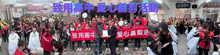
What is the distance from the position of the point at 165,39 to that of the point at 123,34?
104 inches

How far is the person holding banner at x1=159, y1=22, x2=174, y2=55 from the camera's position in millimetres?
1789

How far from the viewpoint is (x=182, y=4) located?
3.07 metres

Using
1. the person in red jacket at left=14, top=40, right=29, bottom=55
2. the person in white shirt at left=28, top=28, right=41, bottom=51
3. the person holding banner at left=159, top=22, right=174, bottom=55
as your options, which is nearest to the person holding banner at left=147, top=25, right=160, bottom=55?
the person holding banner at left=159, top=22, right=174, bottom=55

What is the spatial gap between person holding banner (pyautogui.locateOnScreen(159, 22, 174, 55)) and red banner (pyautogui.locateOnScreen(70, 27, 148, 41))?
2.29 m

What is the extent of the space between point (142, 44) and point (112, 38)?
172 cm

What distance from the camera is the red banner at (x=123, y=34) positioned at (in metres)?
4.55

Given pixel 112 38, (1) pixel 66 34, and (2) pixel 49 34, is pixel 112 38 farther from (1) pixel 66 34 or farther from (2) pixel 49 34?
(1) pixel 66 34

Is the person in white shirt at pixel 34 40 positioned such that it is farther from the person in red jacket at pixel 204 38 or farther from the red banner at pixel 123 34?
the person in red jacket at pixel 204 38

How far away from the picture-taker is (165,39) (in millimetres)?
2057

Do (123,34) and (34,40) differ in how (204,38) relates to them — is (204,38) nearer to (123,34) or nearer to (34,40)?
(123,34)

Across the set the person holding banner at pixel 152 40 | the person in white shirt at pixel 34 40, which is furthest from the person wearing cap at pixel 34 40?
the person holding banner at pixel 152 40

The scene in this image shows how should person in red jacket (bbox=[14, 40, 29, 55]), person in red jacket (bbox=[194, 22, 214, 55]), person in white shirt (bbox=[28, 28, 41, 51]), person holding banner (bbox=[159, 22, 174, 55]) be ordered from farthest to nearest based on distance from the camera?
person in white shirt (bbox=[28, 28, 41, 51]) → person in red jacket (bbox=[194, 22, 214, 55]) → person in red jacket (bbox=[14, 40, 29, 55]) → person holding banner (bbox=[159, 22, 174, 55])

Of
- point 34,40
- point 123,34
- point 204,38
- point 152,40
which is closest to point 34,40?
point 34,40

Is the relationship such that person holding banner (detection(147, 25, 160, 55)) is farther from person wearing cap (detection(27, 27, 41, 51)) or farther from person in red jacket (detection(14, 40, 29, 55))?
person wearing cap (detection(27, 27, 41, 51))
